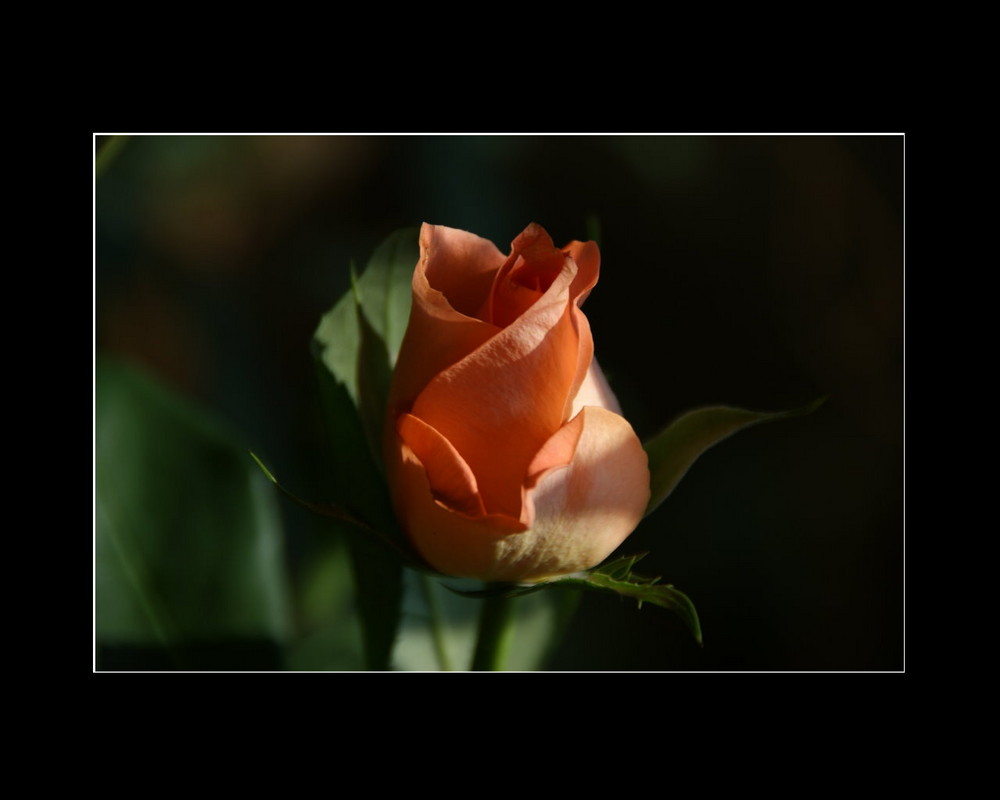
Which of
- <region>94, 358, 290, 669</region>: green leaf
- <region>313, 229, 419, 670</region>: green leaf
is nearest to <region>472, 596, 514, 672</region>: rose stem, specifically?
<region>313, 229, 419, 670</region>: green leaf

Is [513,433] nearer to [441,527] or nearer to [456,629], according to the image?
[441,527]

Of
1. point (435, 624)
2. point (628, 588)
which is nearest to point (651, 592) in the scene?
point (628, 588)

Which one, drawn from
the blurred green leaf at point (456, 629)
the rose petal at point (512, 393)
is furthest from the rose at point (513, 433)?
the blurred green leaf at point (456, 629)

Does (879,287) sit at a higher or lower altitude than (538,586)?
higher

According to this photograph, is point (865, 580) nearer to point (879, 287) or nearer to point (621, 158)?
point (879, 287)

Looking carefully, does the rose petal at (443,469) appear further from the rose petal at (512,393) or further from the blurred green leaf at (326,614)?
the blurred green leaf at (326,614)

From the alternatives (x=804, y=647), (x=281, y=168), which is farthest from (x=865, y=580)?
(x=281, y=168)
